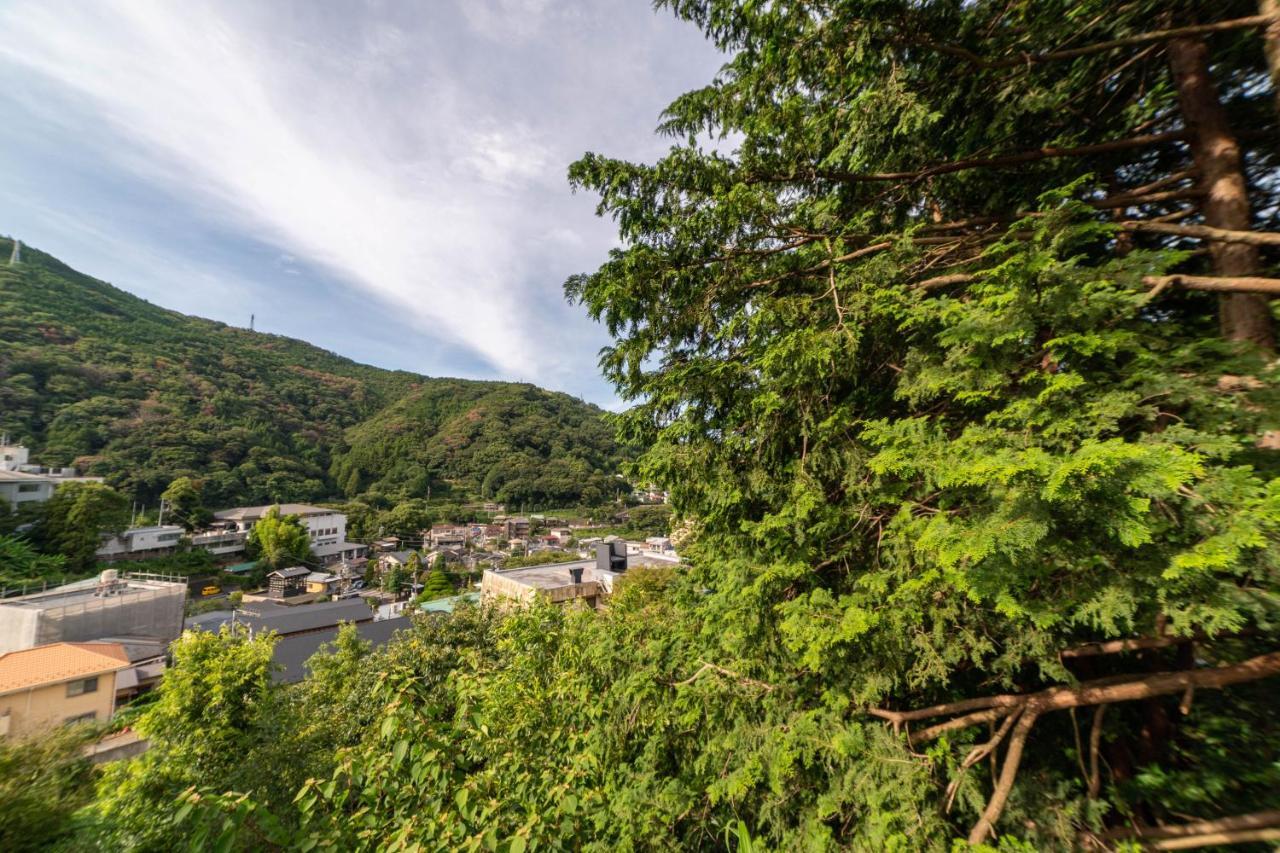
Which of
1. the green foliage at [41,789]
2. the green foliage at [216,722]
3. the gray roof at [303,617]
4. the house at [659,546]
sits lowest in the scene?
the gray roof at [303,617]

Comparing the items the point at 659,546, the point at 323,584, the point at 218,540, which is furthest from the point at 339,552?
the point at 659,546

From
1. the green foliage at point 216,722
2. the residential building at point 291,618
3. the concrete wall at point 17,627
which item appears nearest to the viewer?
the green foliage at point 216,722

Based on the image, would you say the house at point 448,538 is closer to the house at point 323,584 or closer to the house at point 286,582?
the house at point 323,584

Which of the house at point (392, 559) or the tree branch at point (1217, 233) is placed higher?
the tree branch at point (1217, 233)

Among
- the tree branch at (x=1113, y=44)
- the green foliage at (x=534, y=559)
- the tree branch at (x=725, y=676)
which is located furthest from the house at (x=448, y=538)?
the tree branch at (x=1113, y=44)

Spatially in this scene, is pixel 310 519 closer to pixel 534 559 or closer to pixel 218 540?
pixel 218 540

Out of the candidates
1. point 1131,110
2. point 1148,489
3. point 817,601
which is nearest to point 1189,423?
point 1148,489

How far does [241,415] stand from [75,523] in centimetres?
3694

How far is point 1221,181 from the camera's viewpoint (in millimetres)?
2736

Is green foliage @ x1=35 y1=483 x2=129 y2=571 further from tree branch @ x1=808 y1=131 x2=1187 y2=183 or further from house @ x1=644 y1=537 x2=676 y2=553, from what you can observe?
tree branch @ x1=808 y1=131 x2=1187 y2=183

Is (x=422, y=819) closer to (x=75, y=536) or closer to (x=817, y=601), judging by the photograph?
(x=817, y=601)

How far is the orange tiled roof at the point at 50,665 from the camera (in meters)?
13.6

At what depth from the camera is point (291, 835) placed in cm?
159

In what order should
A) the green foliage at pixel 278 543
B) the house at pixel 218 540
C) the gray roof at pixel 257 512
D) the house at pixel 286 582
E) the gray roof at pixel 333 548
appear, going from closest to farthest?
the house at pixel 286 582 → the green foliage at pixel 278 543 → the house at pixel 218 540 → the gray roof at pixel 257 512 → the gray roof at pixel 333 548
